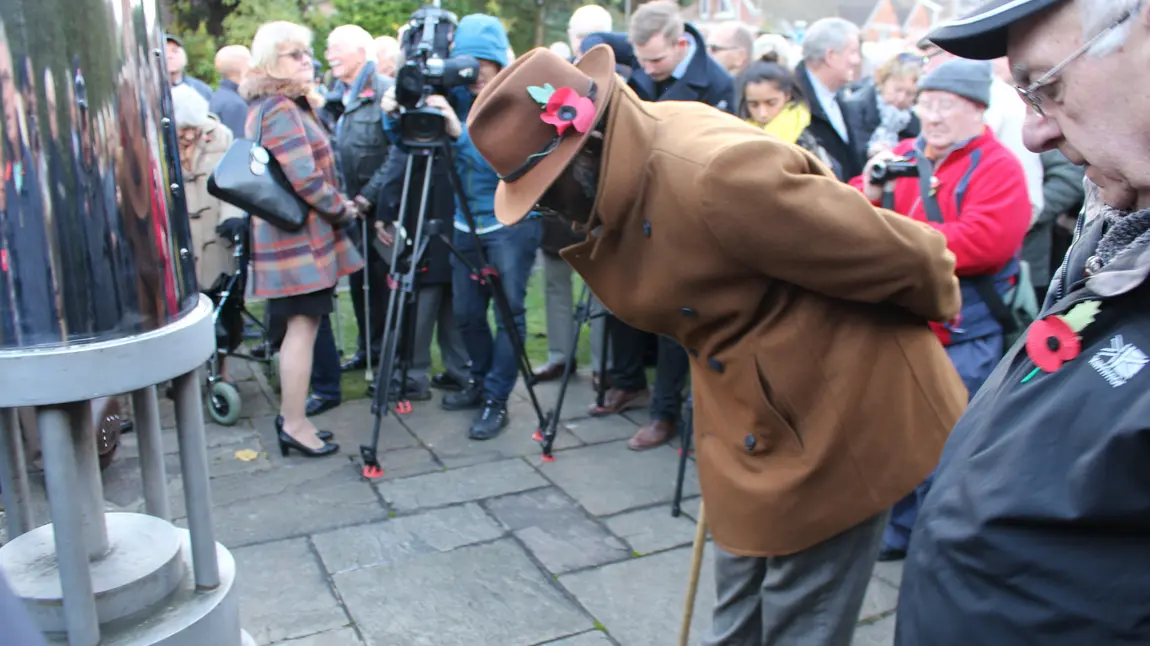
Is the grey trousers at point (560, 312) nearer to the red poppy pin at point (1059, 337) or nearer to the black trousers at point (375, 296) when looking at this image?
the black trousers at point (375, 296)

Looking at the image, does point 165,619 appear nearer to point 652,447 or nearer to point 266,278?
point 266,278

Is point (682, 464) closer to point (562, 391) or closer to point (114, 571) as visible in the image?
point (562, 391)

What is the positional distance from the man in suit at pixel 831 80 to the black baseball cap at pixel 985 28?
2.94m

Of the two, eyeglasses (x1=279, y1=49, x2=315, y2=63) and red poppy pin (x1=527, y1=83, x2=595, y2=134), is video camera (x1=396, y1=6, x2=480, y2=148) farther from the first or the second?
red poppy pin (x1=527, y1=83, x2=595, y2=134)

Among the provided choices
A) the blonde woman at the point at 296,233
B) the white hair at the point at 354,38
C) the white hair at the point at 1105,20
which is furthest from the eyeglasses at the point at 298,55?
the white hair at the point at 1105,20

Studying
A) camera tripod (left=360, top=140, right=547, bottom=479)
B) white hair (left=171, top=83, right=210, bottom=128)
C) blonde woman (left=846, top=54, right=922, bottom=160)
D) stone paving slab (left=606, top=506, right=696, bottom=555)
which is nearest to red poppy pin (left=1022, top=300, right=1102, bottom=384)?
stone paving slab (left=606, top=506, right=696, bottom=555)

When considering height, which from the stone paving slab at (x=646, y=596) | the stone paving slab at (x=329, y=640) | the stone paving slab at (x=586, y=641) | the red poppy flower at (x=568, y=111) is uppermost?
the red poppy flower at (x=568, y=111)

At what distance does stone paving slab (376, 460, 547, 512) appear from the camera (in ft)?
13.1

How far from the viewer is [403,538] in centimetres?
366

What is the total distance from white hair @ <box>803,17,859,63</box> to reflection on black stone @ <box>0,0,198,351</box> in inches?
142

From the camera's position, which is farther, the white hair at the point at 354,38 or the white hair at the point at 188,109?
the white hair at the point at 354,38

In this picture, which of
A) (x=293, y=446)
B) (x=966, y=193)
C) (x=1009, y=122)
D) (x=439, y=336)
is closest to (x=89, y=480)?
(x=293, y=446)

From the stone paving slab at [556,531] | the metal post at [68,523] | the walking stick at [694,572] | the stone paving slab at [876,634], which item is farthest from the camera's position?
the stone paving slab at [556,531]

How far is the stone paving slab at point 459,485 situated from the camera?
4.01 metres
